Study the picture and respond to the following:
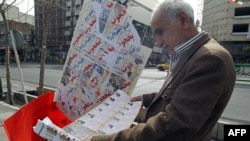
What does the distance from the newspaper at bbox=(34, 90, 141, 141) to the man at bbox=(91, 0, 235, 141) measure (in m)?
0.10

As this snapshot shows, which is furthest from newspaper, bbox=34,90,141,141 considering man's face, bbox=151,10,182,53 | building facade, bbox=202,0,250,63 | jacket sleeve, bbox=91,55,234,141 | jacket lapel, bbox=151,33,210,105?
building facade, bbox=202,0,250,63

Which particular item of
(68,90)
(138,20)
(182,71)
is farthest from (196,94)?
(68,90)

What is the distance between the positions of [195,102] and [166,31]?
43 cm

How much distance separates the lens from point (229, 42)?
38.5 m

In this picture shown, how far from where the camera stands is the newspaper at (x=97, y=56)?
155 cm

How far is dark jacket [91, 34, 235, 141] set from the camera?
1.04m

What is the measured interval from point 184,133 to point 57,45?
5893 centimetres

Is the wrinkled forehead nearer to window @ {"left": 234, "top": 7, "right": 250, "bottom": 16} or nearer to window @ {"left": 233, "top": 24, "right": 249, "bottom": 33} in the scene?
window @ {"left": 234, "top": 7, "right": 250, "bottom": 16}

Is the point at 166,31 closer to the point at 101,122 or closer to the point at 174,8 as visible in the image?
the point at 174,8

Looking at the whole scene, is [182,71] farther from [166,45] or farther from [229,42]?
[229,42]

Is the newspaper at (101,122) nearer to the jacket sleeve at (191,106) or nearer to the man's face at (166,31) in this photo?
the jacket sleeve at (191,106)

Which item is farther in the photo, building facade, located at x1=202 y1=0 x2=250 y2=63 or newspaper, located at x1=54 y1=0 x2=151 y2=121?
building facade, located at x1=202 y1=0 x2=250 y2=63

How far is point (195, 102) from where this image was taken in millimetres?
1038

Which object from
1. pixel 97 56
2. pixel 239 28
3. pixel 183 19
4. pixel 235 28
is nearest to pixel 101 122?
pixel 97 56
